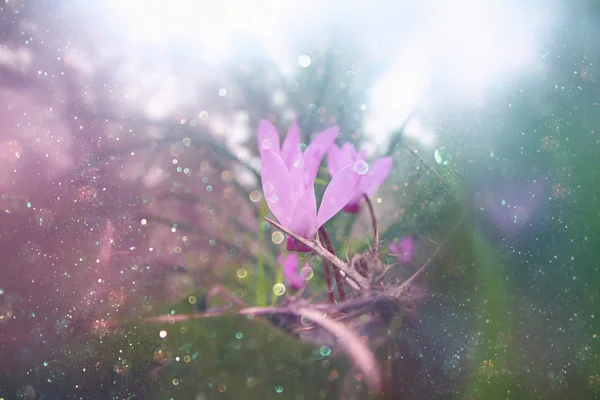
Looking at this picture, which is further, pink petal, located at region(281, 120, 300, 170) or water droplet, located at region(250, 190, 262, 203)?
water droplet, located at region(250, 190, 262, 203)

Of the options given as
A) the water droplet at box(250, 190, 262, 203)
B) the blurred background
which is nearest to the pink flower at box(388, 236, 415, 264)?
the blurred background

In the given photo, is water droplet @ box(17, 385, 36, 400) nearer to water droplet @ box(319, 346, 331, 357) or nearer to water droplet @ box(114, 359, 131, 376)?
water droplet @ box(114, 359, 131, 376)

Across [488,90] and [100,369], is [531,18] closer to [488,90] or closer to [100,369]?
[488,90]

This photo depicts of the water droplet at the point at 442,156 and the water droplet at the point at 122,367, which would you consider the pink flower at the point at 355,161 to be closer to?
the water droplet at the point at 442,156

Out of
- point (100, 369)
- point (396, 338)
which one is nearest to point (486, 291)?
point (396, 338)

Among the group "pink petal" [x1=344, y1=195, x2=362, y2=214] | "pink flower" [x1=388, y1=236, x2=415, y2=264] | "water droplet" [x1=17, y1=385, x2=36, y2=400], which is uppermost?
"pink petal" [x1=344, y1=195, x2=362, y2=214]
